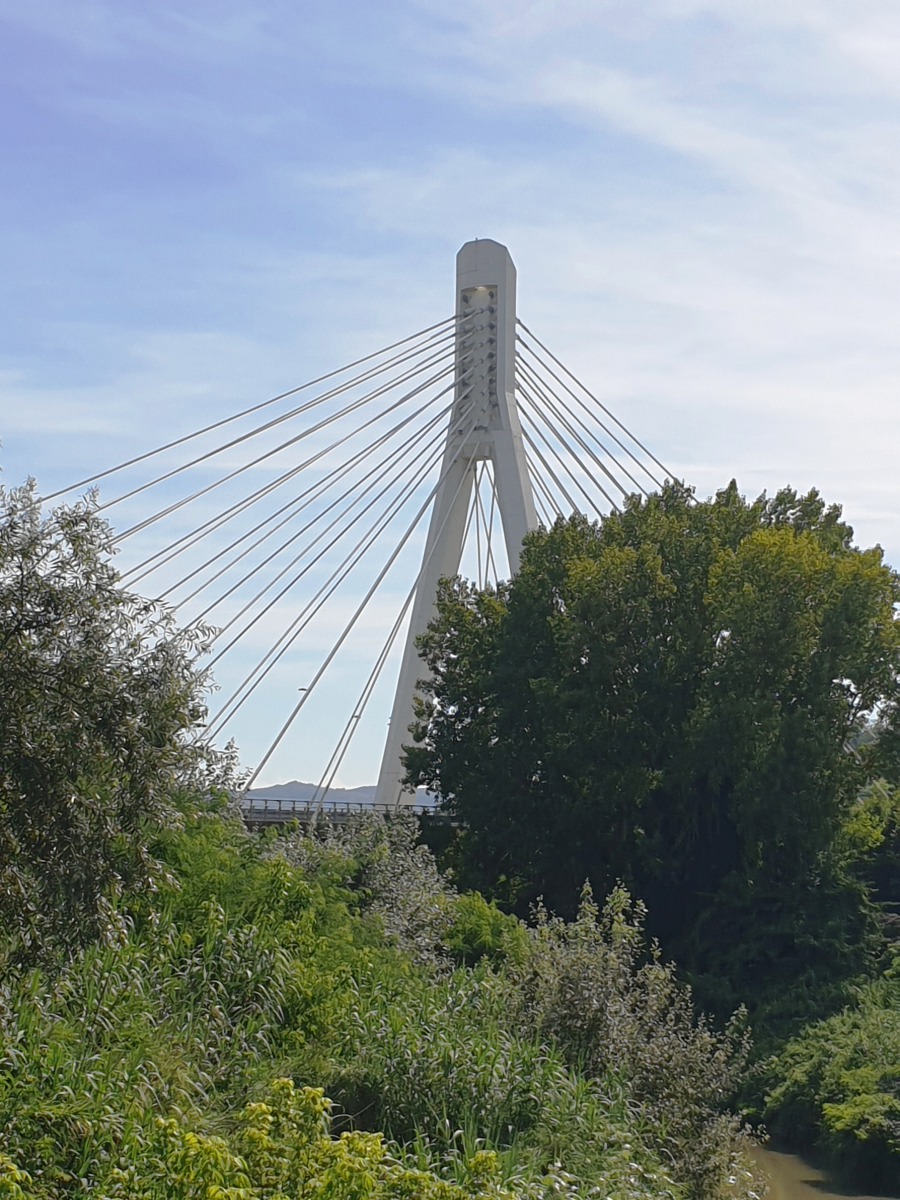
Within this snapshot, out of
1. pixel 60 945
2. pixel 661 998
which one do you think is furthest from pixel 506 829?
pixel 60 945

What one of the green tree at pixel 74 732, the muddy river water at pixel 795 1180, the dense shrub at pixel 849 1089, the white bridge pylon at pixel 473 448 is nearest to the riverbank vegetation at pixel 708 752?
the dense shrub at pixel 849 1089

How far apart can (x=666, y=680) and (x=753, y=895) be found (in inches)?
147

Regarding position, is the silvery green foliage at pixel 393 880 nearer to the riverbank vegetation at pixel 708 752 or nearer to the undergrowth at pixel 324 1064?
the undergrowth at pixel 324 1064

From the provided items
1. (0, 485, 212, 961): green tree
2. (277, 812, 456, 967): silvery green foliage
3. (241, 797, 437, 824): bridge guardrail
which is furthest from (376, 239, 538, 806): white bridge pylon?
(0, 485, 212, 961): green tree

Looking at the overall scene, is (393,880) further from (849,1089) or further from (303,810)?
(303,810)

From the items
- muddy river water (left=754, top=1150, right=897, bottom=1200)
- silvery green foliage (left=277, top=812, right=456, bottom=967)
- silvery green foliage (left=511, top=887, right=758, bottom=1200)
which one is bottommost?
muddy river water (left=754, top=1150, right=897, bottom=1200)

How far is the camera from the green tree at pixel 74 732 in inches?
279

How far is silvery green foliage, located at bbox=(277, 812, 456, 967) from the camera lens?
1462 cm

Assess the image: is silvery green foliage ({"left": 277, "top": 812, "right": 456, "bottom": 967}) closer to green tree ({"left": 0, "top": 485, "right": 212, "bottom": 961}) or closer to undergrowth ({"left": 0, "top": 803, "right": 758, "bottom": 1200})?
undergrowth ({"left": 0, "top": 803, "right": 758, "bottom": 1200})

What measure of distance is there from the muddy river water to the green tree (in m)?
9.74

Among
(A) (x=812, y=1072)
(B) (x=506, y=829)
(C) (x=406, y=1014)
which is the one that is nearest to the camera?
(C) (x=406, y=1014)

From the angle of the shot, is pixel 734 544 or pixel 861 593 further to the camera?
pixel 734 544

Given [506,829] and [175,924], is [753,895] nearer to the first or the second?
[506,829]

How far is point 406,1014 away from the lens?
1070 centimetres
